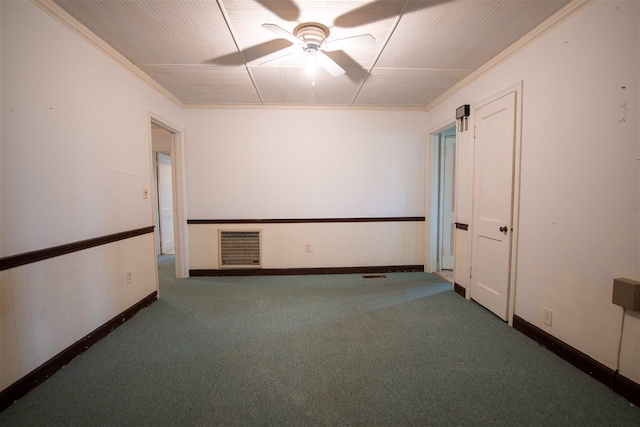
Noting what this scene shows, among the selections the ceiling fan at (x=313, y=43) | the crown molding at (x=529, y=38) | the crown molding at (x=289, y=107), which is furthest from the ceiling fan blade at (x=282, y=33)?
the crown molding at (x=529, y=38)

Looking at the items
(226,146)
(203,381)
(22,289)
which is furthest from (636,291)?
(226,146)

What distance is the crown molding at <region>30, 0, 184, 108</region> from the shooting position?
1650 millimetres

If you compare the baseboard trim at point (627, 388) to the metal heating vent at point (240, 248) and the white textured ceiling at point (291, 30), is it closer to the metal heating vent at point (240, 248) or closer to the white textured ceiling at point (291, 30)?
the white textured ceiling at point (291, 30)

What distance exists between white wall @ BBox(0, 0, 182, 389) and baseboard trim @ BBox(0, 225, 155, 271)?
34mm

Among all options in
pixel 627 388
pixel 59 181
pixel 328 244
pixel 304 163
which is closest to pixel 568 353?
pixel 627 388

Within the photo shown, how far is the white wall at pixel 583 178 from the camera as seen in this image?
1.44m

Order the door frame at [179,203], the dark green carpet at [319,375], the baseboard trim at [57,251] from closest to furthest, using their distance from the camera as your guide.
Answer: the dark green carpet at [319,375], the baseboard trim at [57,251], the door frame at [179,203]

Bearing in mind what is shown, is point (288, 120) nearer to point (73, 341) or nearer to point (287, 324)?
point (287, 324)

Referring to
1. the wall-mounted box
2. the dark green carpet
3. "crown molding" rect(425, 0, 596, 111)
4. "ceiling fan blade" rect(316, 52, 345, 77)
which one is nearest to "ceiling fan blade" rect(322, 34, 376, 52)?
"ceiling fan blade" rect(316, 52, 345, 77)

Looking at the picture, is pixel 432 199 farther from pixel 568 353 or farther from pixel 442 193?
pixel 568 353

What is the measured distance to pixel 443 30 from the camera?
77.6 inches

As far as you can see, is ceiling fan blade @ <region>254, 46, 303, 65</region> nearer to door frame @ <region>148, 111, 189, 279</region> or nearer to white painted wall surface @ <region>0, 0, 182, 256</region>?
white painted wall surface @ <region>0, 0, 182, 256</region>

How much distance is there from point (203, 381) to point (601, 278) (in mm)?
2548

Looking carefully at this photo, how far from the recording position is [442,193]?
378 centimetres
